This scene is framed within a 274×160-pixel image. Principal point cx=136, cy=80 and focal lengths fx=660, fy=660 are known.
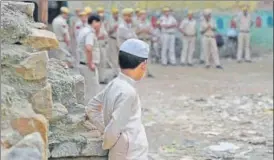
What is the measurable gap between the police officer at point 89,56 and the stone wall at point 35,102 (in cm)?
505

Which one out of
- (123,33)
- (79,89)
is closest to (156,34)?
(123,33)

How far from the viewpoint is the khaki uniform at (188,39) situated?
20.1 m

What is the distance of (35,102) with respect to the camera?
13.0ft

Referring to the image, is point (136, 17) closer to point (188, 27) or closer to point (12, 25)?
point (188, 27)

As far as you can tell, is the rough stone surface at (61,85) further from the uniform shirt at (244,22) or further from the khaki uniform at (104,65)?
the uniform shirt at (244,22)

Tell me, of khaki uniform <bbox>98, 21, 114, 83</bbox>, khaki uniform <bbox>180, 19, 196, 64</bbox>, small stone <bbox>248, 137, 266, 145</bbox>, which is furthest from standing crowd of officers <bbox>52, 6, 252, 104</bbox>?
small stone <bbox>248, 137, 266, 145</bbox>

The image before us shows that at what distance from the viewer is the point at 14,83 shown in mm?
3871

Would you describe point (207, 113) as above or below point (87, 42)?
below

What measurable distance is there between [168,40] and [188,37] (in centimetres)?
63

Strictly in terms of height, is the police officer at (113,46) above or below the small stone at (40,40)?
below

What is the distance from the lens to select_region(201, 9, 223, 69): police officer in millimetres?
19609

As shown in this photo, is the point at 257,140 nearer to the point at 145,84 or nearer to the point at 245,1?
the point at 145,84

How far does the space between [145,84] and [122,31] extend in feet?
4.74

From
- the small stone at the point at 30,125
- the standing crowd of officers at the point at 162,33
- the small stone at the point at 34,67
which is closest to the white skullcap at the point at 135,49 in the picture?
the small stone at the point at 34,67
